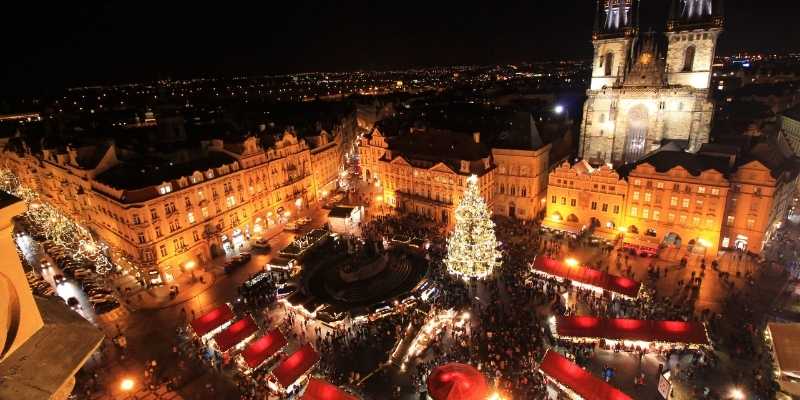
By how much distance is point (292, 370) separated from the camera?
29078 mm

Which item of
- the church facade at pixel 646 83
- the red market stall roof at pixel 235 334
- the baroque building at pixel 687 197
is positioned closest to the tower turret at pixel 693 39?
the church facade at pixel 646 83

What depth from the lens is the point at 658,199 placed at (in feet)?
158

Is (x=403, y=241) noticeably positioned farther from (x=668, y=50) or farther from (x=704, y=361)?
(x=668, y=50)

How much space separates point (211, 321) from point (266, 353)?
6.82 meters

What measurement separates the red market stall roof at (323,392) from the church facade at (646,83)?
173 feet

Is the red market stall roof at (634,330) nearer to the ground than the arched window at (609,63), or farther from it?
nearer to the ground

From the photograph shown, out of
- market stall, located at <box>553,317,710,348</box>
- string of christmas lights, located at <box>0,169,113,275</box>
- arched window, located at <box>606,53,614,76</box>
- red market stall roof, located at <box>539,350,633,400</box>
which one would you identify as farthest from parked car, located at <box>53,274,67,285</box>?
arched window, located at <box>606,53,614,76</box>

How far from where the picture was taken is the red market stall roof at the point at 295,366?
94.1 ft

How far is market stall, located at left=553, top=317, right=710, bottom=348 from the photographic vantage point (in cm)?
2989

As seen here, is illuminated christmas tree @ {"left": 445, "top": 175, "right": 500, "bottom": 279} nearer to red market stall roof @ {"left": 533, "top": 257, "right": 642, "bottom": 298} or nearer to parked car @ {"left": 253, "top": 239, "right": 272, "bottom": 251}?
red market stall roof @ {"left": 533, "top": 257, "right": 642, "bottom": 298}

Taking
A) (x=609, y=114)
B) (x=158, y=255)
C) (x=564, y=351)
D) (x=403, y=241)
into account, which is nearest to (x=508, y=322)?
(x=564, y=351)

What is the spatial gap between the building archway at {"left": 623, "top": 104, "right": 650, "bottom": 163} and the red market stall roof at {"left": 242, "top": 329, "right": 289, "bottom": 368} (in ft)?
→ 179

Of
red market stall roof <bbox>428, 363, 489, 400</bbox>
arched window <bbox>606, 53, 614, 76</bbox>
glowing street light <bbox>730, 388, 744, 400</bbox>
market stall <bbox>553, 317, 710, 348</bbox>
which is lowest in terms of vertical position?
glowing street light <bbox>730, 388, 744, 400</bbox>

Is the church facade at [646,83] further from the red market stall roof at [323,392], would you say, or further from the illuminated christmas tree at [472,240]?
the red market stall roof at [323,392]
